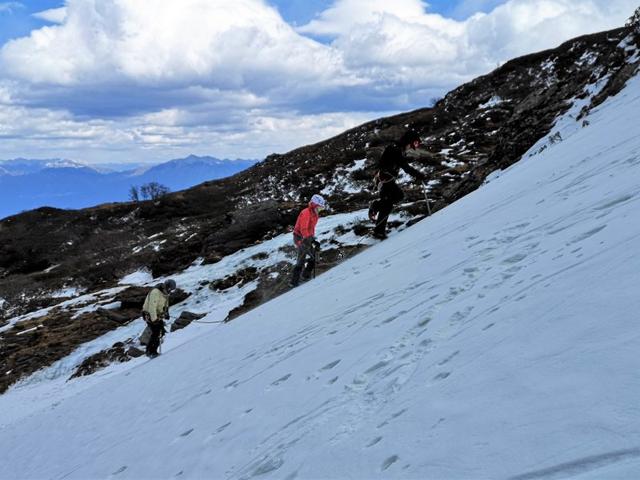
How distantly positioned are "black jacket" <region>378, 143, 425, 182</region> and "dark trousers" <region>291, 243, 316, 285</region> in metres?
2.73

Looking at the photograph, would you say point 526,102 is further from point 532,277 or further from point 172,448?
point 172,448

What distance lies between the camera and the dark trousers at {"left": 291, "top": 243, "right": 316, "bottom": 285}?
45.7 feet

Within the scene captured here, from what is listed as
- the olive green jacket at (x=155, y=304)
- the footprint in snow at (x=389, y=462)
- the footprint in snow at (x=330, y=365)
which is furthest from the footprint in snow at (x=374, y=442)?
the olive green jacket at (x=155, y=304)

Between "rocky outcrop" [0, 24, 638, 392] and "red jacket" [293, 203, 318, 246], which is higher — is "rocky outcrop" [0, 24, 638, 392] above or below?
above

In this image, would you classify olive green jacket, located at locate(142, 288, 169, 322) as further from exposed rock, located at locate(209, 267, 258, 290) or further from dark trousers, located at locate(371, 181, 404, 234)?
exposed rock, located at locate(209, 267, 258, 290)

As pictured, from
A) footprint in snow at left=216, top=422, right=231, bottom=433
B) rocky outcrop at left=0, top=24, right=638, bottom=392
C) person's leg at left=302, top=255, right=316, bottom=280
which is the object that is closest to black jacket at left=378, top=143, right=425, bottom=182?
person's leg at left=302, top=255, right=316, bottom=280

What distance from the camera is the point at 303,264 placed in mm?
14570

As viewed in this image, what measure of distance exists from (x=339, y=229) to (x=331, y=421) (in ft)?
55.4

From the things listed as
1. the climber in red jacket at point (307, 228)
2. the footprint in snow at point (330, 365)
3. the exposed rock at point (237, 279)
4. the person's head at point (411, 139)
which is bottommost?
the footprint in snow at point (330, 365)

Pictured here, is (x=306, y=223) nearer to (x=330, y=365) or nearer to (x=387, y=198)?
(x=387, y=198)

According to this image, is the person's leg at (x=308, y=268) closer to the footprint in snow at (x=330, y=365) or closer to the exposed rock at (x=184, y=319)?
the exposed rock at (x=184, y=319)

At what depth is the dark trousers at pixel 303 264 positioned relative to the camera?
1392 cm

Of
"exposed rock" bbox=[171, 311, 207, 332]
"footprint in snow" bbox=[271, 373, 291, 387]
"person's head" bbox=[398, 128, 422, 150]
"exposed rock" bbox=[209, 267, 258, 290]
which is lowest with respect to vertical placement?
"exposed rock" bbox=[171, 311, 207, 332]

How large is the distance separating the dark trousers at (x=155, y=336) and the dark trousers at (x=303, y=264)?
3849 mm
